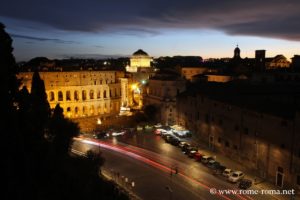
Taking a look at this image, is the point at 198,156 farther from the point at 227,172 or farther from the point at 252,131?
the point at 252,131

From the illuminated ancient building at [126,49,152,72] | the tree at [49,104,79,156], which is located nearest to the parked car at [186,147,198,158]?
the tree at [49,104,79,156]

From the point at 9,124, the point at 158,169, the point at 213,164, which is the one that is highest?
the point at 9,124

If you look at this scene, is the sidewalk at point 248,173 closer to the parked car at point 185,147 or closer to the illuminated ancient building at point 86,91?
the parked car at point 185,147

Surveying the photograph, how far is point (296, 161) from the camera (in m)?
28.3

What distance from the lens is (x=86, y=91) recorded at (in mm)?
76688

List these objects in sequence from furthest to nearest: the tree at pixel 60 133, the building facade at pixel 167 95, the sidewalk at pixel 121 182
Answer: the building facade at pixel 167 95 < the sidewalk at pixel 121 182 < the tree at pixel 60 133

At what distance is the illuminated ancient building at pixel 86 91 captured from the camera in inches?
2832

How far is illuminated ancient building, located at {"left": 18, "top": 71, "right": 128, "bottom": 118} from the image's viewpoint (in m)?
71.9

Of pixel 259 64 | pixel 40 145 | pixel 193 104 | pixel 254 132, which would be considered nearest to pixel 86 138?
pixel 193 104

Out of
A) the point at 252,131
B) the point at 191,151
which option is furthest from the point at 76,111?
the point at 252,131

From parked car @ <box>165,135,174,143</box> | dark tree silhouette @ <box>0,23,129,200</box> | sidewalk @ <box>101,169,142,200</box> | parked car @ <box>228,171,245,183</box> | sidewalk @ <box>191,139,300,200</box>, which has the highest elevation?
dark tree silhouette @ <box>0,23,129,200</box>

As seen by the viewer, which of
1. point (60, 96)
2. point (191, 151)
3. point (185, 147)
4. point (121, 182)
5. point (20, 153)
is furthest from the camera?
point (60, 96)

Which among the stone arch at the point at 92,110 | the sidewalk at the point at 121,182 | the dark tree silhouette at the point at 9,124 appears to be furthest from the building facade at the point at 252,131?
the stone arch at the point at 92,110

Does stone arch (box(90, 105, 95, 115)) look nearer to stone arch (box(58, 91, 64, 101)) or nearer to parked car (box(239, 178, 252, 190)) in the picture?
stone arch (box(58, 91, 64, 101))
